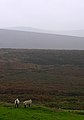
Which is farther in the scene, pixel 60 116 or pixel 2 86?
pixel 2 86

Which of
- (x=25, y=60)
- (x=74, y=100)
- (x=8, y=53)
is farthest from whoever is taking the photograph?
(x=8, y=53)

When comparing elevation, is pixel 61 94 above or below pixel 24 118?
below

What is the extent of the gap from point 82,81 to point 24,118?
4943 cm

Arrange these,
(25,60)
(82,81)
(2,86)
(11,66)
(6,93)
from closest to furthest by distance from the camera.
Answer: (6,93)
(2,86)
(82,81)
(11,66)
(25,60)

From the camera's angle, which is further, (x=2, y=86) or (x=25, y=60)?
(x=25, y=60)

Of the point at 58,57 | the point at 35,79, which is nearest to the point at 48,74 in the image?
the point at 35,79

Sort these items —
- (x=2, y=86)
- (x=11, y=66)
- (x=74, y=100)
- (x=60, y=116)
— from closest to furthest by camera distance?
(x=60, y=116), (x=74, y=100), (x=2, y=86), (x=11, y=66)

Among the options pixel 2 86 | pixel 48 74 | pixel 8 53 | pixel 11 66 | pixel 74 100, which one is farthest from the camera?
pixel 8 53

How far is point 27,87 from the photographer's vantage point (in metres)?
62.4

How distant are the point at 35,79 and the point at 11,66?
65.2ft

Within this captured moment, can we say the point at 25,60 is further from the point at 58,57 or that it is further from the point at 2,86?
the point at 2,86

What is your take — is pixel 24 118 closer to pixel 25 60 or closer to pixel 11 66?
pixel 11 66

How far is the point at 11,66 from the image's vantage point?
303 feet

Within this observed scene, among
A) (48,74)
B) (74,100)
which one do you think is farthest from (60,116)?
(48,74)
